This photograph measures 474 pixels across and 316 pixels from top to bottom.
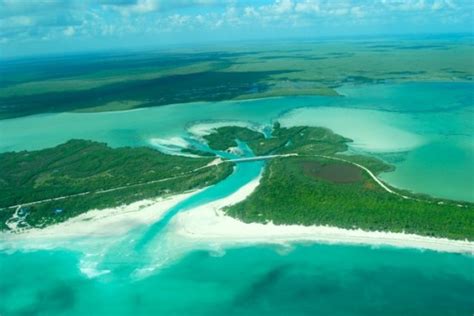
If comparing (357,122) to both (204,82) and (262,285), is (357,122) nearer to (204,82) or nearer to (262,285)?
(262,285)

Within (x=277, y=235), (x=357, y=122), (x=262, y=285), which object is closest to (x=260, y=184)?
(x=277, y=235)

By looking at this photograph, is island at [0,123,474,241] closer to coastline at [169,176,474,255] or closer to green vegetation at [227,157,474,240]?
green vegetation at [227,157,474,240]

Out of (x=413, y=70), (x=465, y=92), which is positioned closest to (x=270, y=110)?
(x=465, y=92)

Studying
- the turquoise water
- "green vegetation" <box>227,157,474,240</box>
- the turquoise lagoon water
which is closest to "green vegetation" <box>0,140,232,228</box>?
the turquoise lagoon water

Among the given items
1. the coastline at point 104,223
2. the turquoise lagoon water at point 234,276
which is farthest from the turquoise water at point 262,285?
the coastline at point 104,223

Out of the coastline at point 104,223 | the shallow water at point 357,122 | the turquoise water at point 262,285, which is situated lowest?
the turquoise water at point 262,285

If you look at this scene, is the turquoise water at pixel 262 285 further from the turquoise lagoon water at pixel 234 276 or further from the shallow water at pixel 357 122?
the shallow water at pixel 357 122
